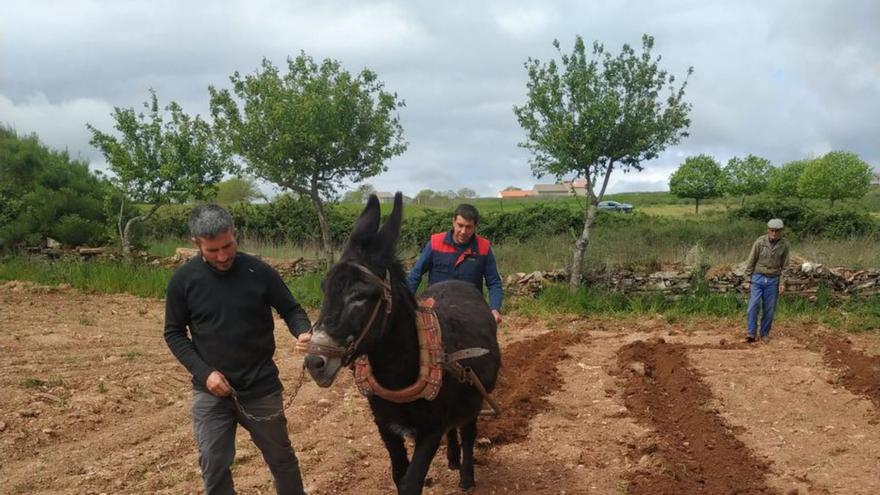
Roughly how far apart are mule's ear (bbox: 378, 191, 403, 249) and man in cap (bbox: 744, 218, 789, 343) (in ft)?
30.0

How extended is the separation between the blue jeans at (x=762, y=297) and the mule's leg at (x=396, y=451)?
877 cm

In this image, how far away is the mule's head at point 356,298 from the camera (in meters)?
3.23

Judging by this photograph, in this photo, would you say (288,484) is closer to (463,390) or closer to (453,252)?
(463,390)

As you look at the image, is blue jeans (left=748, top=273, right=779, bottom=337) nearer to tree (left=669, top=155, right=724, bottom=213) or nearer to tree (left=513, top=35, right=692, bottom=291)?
tree (left=513, top=35, right=692, bottom=291)

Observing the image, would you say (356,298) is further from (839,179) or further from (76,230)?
(839,179)

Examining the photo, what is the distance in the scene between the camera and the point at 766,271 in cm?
1119

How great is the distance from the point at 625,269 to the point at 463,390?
11.7 m

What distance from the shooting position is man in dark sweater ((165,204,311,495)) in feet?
12.6

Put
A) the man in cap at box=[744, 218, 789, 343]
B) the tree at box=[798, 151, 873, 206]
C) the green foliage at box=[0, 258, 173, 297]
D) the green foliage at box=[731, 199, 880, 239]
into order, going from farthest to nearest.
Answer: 1. the tree at box=[798, 151, 873, 206]
2. the green foliage at box=[731, 199, 880, 239]
3. the green foliage at box=[0, 258, 173, 297]
4. the man in cap at box=[744, 218, 789, 343]

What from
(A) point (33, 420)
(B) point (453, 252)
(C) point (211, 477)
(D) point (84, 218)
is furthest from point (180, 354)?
(D) point (84, 218)

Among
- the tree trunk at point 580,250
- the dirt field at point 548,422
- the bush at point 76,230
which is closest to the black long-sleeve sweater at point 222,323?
the dirt field at point 548,422

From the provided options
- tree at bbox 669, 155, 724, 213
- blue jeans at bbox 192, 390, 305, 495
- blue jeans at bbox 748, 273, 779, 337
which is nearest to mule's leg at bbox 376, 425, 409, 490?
blue jeans at bbox 192, 390, 305, 495

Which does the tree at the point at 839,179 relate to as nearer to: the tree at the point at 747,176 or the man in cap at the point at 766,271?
the tree at the point at 747,176

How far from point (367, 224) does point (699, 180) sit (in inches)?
1654
